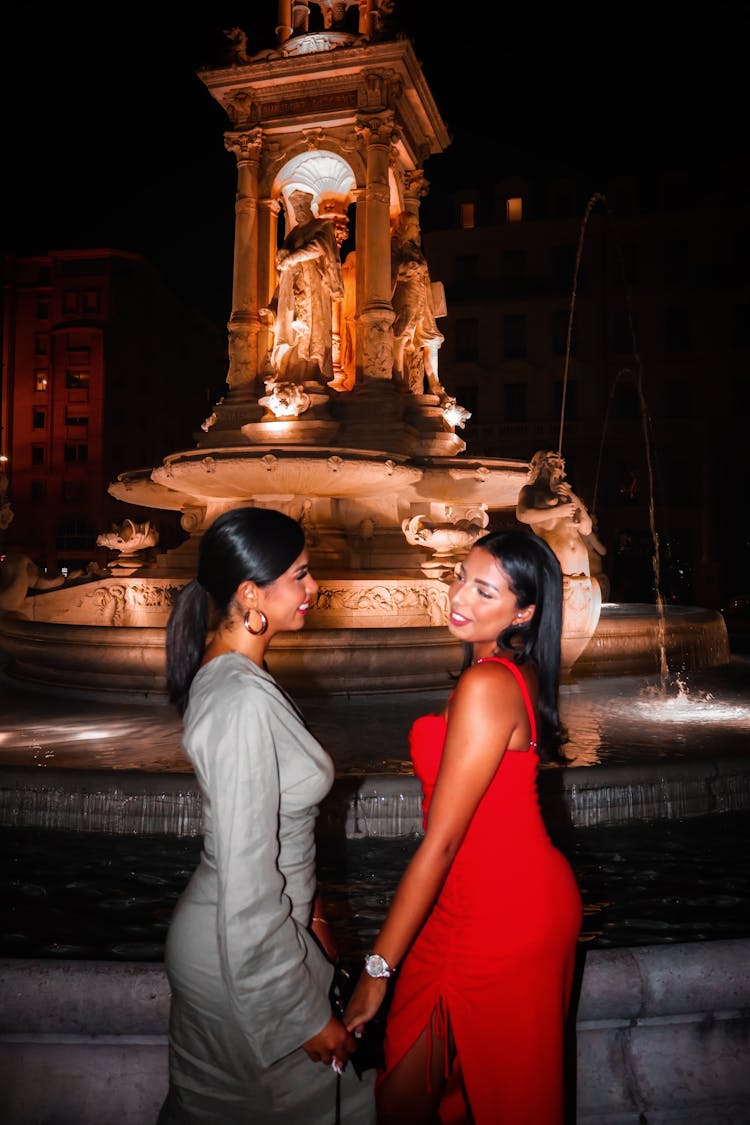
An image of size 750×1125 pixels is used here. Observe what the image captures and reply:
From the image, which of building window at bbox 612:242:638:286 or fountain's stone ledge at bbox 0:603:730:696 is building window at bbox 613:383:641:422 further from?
fountain's stone ledge at bbox 0:603:730:696

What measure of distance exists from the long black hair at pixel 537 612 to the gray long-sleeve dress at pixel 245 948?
2.16 feet

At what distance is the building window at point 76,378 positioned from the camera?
49.4 m

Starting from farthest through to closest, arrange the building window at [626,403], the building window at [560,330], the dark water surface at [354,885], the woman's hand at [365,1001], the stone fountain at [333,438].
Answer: the building window at [560,330] → the building window at [626,403] → the stone fountain at [333,438] → the dark water surface at [354,885] → the woman's hand at [365,1001]

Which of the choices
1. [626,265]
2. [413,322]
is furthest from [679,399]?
[413,322]

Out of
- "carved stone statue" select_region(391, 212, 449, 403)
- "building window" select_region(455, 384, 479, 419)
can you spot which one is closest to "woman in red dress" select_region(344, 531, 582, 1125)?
"carved stone statue" select_region(391, 212, 449, 403)

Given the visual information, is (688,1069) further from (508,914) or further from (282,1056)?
(282,1056)

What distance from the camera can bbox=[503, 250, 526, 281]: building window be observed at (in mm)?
39688

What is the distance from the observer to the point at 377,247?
1329cm

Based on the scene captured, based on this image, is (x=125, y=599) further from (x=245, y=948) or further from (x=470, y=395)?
(x=470, y=395)

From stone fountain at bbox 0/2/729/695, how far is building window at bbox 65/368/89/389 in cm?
3708

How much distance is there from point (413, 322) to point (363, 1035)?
13.1 meters

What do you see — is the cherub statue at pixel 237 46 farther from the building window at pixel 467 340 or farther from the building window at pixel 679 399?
the building window at pixel 679 399

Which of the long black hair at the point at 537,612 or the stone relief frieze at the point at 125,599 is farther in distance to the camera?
the stone relief frieze at the point at 125,599

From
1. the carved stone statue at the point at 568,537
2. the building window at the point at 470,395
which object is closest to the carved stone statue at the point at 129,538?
the carved stone statue at the point at 568,537
